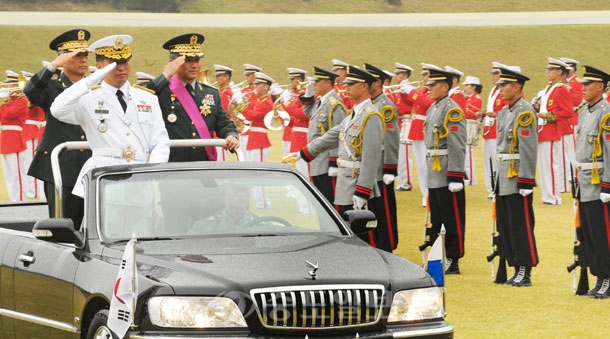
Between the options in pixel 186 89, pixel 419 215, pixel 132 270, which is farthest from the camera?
pixel 419 215

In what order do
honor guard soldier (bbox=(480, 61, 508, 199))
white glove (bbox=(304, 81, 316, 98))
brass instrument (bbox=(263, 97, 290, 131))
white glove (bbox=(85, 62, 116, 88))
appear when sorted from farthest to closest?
brass instrument (bbox=(263, 97, 290, 131)) → honor guard soldier (bbox=(480, 61, 508, 199)) → white glove (bbox=(304, 81, 316, 98)) → white glove (bbox=(85, 62, 116, 88))

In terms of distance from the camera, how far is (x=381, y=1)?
6431cm

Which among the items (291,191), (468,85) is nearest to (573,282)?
(291,191)

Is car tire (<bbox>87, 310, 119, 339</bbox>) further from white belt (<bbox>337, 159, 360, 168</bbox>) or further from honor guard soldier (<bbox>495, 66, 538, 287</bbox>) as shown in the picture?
honor guard soldier (<bbox>495, 66, 538, 287</bbox>)

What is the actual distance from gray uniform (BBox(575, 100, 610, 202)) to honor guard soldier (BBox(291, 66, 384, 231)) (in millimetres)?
1703

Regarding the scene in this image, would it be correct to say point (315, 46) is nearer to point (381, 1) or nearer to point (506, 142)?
point (381, 1)

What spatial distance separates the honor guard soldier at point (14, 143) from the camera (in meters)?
19.7

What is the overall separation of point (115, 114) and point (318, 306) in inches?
121

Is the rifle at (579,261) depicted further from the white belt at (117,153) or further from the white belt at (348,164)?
the white belt at (117,153)

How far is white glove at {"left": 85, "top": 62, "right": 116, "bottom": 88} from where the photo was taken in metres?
8.34

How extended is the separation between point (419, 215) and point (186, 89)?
7.89 metres

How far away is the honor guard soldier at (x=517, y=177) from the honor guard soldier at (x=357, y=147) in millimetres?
1065

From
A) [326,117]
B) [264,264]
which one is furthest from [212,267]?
[326,117]

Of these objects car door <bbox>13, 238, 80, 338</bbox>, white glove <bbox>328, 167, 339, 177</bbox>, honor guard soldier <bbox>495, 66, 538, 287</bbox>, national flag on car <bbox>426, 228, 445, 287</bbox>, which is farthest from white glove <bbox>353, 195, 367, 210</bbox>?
national flag on car <bbox>426, 228, 445, 287</bbox>
